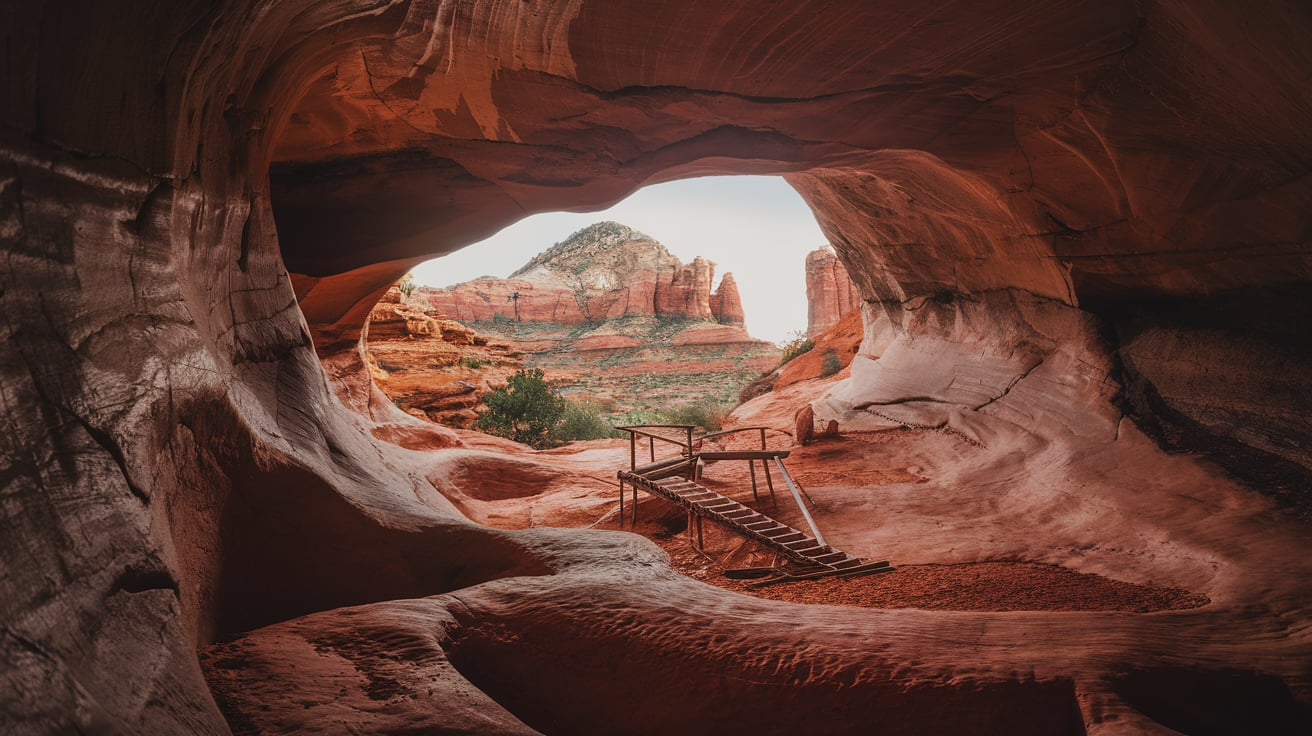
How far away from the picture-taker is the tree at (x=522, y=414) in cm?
1752

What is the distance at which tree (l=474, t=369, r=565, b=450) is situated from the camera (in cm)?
1752

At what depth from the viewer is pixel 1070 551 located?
19.6ft

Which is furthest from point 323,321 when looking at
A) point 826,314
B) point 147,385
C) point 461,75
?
point 826,314

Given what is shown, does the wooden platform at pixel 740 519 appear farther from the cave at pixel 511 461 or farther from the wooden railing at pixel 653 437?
the cave at pixel 511 461

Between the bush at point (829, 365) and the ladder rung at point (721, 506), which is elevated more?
the bush at point (829, 365)

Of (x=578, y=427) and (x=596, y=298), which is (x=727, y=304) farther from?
(x=578, y=427)

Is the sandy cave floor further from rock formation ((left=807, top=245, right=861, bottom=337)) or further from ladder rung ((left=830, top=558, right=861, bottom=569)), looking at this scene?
rock formation ((left=807, top=245, right=861, bottom=337))

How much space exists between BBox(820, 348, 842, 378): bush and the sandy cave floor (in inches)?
391

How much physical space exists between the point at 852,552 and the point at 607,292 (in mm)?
47947

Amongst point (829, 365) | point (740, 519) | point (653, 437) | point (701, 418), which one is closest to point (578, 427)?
point (701, 418)

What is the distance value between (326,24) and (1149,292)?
9.09 metres

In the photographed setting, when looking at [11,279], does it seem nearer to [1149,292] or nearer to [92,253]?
[92,253]

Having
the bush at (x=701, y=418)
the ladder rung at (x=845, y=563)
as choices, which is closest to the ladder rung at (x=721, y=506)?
the ladder rung at (x=845, y=563)

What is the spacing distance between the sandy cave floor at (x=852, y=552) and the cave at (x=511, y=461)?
57 cm
